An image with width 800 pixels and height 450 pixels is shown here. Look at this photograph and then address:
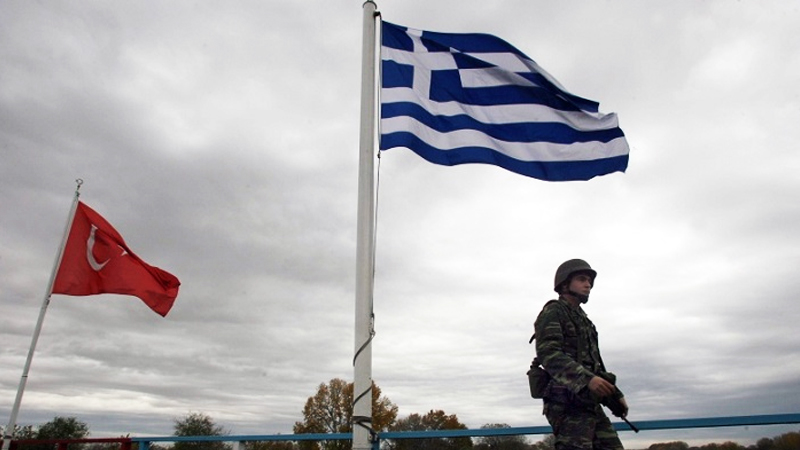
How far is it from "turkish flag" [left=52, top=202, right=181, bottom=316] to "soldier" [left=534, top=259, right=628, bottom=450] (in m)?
7.37

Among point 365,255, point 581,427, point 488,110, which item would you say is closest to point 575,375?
point 581,427

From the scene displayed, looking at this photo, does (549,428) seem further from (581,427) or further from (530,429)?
(581,427)

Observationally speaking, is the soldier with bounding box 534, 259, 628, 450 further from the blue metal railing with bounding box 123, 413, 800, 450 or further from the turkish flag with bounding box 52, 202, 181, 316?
the turkish flag with bounding box 52, 202, 181, 316

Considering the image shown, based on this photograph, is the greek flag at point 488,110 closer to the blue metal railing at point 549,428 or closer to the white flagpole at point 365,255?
the white flagpole at point 365,255

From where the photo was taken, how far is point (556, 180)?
6.00 metres

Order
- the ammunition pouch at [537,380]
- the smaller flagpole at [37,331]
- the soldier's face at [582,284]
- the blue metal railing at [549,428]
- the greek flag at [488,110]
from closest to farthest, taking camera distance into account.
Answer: the blue metal railing at [549,428], the ammunition pouch at [537,380], the soldier's face at [582,284], the greek flag at [488,110], the smaller flagpole at [37,331]

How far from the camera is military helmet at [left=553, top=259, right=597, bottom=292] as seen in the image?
14.8 ft

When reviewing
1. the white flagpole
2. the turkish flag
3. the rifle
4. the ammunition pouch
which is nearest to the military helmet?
the ammunition pouch

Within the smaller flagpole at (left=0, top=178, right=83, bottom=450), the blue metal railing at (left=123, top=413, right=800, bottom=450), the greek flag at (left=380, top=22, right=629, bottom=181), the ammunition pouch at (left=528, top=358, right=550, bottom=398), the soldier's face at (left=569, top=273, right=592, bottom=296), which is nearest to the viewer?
the blue metal railing at (left=123, top=413, right=800, bottom=450)

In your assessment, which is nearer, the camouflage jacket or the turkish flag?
Result: the camouflage jacket

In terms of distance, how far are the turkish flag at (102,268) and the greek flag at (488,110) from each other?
6.30 m

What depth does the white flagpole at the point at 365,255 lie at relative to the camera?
13.6 ft

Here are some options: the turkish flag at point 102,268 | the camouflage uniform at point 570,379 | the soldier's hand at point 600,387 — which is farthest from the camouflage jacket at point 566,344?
the turkish flag at point 102,268

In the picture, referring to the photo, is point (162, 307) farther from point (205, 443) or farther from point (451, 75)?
point (451, 75)
